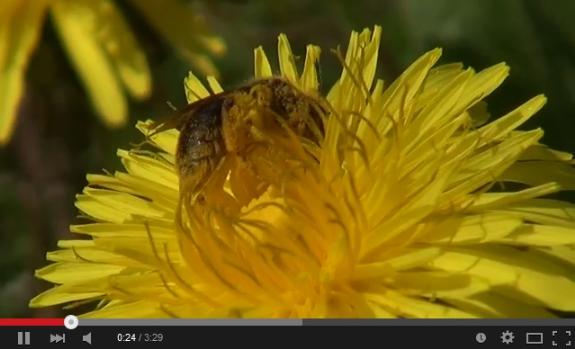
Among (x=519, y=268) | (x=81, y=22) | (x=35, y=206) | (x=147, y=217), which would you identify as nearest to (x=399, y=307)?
(x=519, y=268)

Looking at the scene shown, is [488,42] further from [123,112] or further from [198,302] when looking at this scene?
[198,302]

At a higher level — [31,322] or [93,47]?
[93,47]
